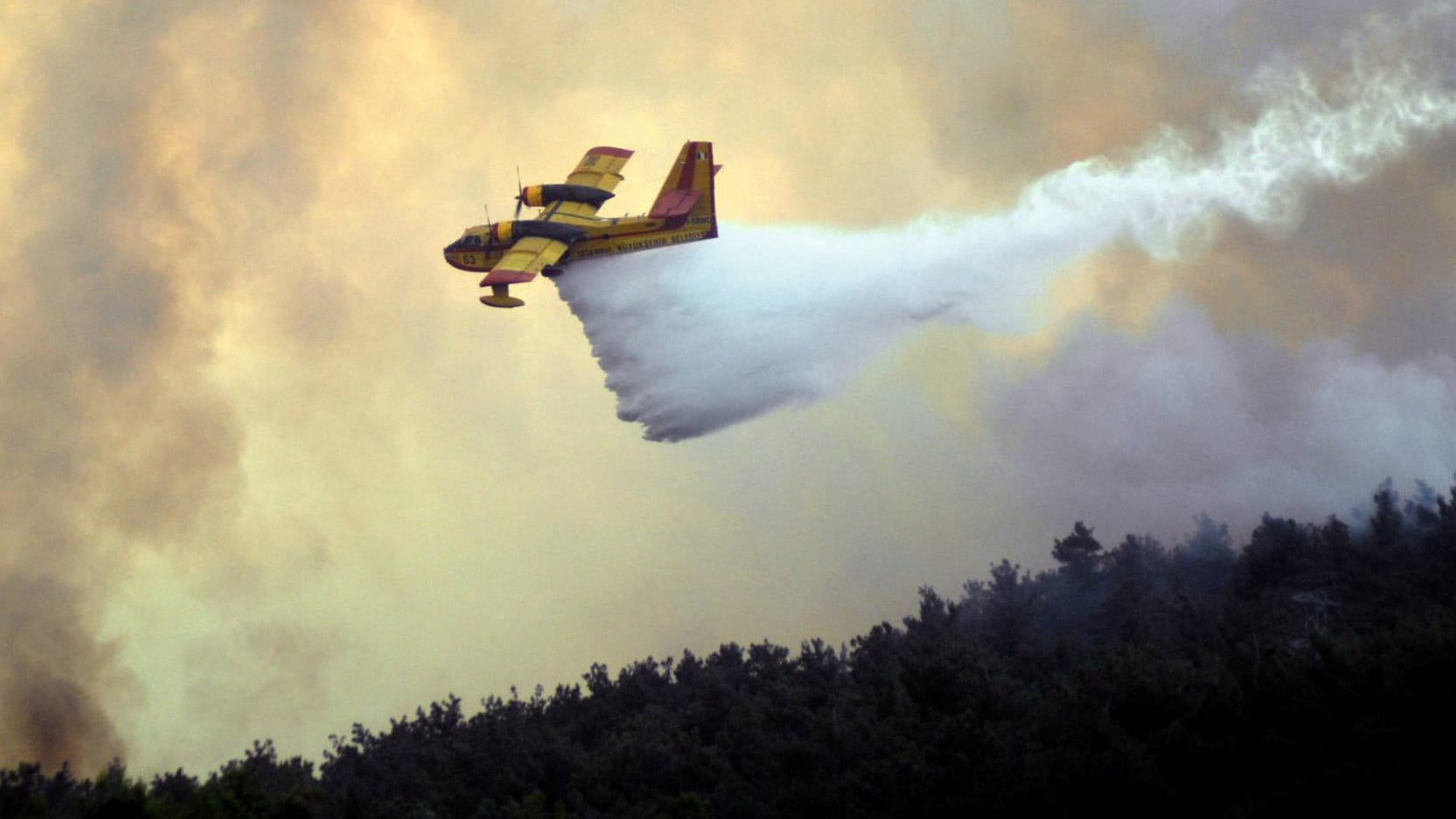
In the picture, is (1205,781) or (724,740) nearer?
(1205,781)

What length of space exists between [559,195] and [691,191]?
6239 mm

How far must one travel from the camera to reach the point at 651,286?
56.5 meters

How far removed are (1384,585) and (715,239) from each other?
2988cm

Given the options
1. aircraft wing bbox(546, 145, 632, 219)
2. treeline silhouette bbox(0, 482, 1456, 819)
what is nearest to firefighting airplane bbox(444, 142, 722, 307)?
aircraft wing bbox(546, 145, 632, 219)

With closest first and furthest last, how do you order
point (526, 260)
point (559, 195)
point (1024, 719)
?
point (1024, 719) → point (526, 260) → point (559, 195)

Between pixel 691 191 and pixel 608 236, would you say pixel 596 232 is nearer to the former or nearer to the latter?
pixel 608 236

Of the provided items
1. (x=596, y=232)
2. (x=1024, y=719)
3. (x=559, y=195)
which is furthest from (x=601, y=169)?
(x=1024, y=719)

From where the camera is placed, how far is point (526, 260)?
54.2 meters

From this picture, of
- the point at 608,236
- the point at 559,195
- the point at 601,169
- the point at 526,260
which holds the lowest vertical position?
the point at 526,260

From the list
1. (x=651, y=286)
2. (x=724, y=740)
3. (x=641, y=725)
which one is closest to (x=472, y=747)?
(x=641, y=725)

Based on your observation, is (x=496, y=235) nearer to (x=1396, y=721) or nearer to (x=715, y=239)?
(x=715, y=239)

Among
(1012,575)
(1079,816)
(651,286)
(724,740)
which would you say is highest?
(651,286)

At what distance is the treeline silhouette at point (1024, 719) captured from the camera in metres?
38.6

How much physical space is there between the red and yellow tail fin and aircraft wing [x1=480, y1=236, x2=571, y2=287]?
11.7ft
